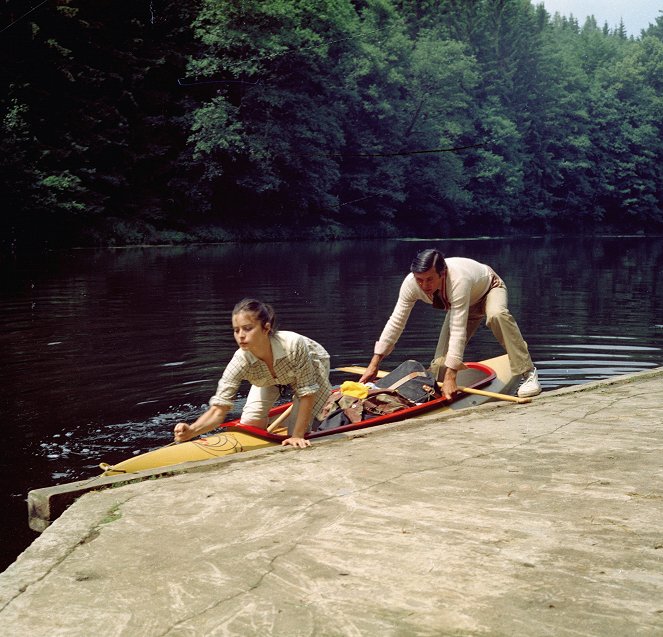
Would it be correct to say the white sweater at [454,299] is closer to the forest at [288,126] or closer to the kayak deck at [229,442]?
the kayak deck at [229,442]

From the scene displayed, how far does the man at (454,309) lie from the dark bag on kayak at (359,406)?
41cm

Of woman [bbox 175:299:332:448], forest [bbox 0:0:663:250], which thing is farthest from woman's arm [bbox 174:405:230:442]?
forest [bbox 0:0:663:250]

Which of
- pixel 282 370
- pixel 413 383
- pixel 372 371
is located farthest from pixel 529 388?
pixel 282 370

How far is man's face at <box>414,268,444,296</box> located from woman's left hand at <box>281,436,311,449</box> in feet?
6.21

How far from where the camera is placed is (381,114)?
50219mm

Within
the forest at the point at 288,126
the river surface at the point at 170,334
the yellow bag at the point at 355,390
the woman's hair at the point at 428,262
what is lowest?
the river surface at the point at 170,334

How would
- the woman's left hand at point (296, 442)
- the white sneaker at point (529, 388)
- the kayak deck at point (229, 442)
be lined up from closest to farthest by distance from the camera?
the kayak deck at point (229, 442), the woman's left hand at point (296, 442), the white sneaker at point (529, 388)

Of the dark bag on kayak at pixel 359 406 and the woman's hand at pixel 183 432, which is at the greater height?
the woman's hand at pixel 183 432

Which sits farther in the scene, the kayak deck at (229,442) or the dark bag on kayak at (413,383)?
the dark bag on kayak at (413,383)

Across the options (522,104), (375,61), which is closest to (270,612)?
(375,61)

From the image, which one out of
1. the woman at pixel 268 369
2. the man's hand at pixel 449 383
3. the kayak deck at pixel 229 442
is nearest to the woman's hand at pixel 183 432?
the woman at pixel 268 369

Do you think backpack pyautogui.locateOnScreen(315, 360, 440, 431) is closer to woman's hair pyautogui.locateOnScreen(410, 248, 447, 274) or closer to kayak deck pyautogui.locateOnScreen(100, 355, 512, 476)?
kayak deck pyautogui.locateOnScreen(100, 355, 512, 476)

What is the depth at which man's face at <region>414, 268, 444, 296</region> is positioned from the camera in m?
7.12

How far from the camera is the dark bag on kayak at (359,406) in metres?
6.96
